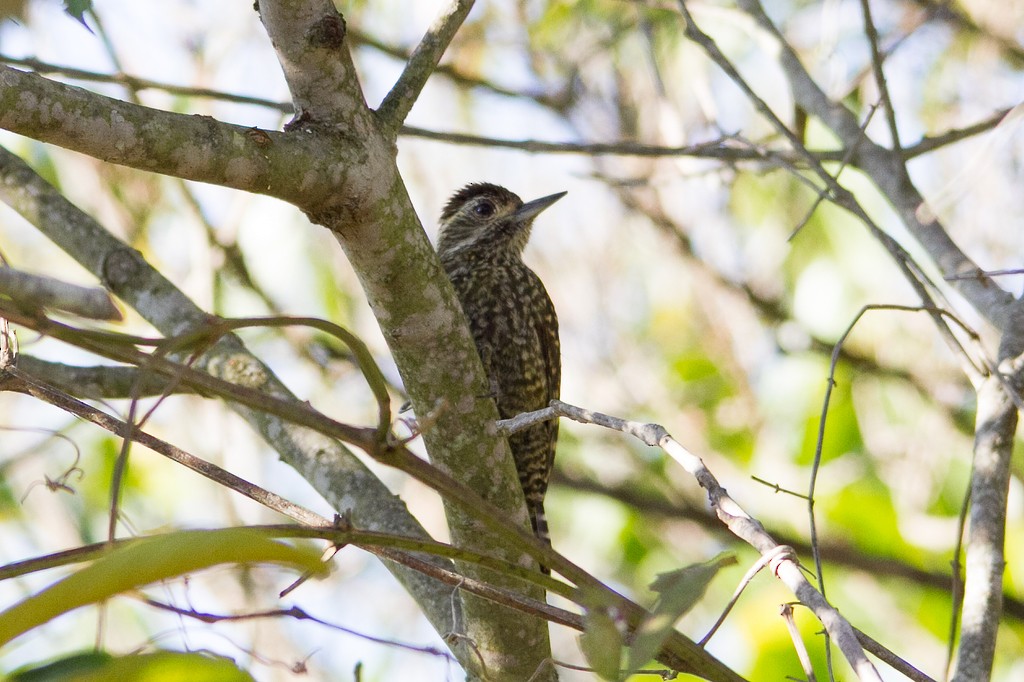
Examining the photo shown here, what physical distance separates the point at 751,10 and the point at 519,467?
5.22ft

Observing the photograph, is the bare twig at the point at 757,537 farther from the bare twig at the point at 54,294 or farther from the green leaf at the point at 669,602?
the bare twig at the point at 54,294

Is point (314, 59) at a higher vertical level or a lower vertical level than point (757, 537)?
higher

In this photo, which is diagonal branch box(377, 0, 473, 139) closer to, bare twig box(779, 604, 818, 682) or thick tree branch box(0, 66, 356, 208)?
thick tree branch box(0, 66, 356, 208)

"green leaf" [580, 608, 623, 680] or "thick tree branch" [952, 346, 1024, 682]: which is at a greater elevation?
"thick tree branch" [952, 346, 1024, 682]

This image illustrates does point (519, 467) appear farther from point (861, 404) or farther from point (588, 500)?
point (861, 404)

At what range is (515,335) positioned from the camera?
3746mm

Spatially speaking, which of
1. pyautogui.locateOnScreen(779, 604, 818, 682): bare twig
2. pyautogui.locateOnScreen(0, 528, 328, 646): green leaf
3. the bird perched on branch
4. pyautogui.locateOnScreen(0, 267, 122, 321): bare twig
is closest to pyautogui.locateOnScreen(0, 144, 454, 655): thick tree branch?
the bird perched on branch

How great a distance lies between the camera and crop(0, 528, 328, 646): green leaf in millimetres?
990

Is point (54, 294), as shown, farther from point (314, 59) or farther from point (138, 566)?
point (314, 59)

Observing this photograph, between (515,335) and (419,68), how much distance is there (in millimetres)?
1671

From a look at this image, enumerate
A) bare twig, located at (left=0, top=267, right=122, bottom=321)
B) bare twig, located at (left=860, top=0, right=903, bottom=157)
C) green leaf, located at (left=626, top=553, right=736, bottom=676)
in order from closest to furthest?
bare twig, located at (left=0, top=267, right=122, bottom=321)
green leaf, located at (left=626, top=553, right=736, bottom=676)
bare twig, located at (left=860, top=0, right=903, bottom=157)

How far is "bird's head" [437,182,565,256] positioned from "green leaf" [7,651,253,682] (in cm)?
319

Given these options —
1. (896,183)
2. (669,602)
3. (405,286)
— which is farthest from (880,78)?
(669,602)

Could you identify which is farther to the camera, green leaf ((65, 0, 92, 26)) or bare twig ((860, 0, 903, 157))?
bare twig ((860, 0, 903, 157))
